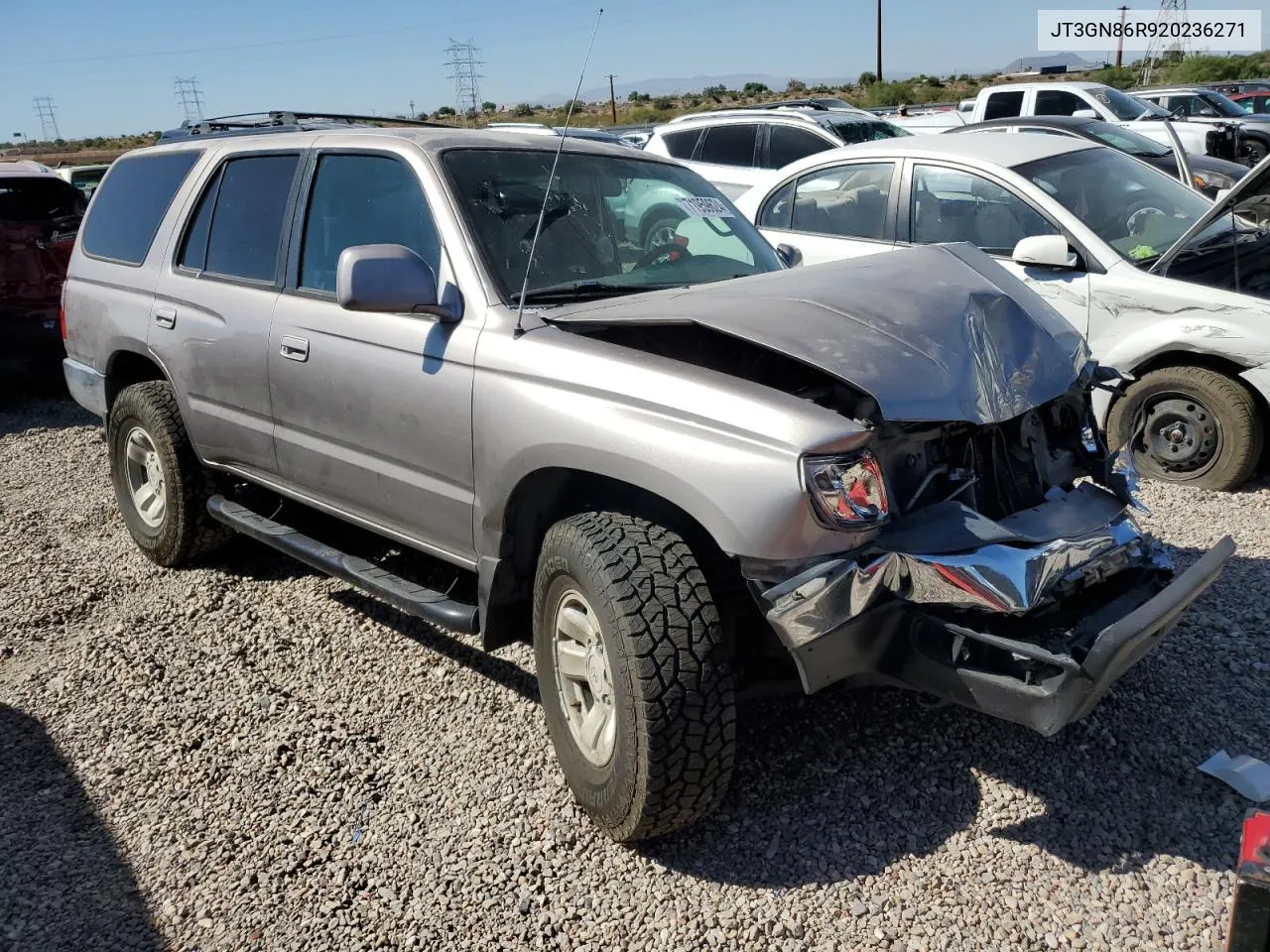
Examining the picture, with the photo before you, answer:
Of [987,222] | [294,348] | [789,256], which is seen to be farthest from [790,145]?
[294,348]

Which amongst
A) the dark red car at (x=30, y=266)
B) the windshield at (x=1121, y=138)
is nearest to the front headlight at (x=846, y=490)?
the dark red car at (x=30, y=266)

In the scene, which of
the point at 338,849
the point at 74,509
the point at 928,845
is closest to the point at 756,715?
the point at 928,845

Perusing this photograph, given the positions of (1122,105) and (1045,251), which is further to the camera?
(1122,105)

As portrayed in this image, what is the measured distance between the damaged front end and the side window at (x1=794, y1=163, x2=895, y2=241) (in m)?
3.98

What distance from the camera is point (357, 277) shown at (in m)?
3.21

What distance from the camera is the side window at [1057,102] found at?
54.3ft

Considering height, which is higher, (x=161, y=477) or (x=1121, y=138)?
(x=1121, y=138)

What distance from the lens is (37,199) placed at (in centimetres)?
934

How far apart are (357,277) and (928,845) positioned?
2.37 meters

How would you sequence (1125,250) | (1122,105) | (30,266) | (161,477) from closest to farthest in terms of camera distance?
(161,477)
(1125,250)
(30,266)
(1122,105)

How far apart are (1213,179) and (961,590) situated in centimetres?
1050

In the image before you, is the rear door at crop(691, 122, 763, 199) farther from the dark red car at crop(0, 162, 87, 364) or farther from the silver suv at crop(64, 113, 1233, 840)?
the silver suv at crop(64, 113, 1233, 840)

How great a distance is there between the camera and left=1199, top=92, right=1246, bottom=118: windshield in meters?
19.9

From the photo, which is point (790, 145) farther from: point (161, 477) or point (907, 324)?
point (907, 324)
